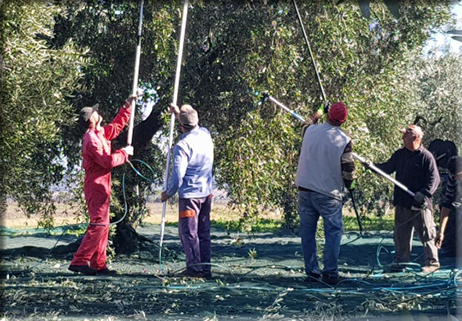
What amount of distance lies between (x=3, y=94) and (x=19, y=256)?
3.68 meters

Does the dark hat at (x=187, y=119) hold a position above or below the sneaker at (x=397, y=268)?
above

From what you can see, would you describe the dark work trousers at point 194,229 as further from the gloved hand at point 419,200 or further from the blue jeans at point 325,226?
the gloved hand at point 419,200

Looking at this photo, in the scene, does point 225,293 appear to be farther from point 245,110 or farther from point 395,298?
point 245,110

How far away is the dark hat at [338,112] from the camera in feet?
27.3

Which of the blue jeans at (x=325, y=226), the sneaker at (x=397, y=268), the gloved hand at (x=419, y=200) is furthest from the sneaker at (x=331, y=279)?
the gloved hand at (x=419, y=200)

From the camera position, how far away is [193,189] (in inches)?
335

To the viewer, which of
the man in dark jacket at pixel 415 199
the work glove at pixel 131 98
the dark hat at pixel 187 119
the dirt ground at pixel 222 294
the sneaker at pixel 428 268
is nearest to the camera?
the dirt ground at pixel 222 294

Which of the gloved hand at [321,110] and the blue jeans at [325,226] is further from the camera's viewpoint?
the gloved hand at [321,110]

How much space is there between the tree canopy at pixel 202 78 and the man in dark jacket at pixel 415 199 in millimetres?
1342

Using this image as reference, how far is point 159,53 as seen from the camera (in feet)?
34.5

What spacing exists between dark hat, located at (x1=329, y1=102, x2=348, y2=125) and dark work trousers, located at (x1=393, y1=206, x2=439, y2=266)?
95.4 inches

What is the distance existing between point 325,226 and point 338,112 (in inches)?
54.0

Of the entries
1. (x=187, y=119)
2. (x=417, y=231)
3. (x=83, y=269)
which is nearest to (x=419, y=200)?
(x=417, y=231)

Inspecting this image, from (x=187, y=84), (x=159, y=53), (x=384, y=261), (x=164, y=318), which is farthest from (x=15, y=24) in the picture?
(x=384, y=261)
